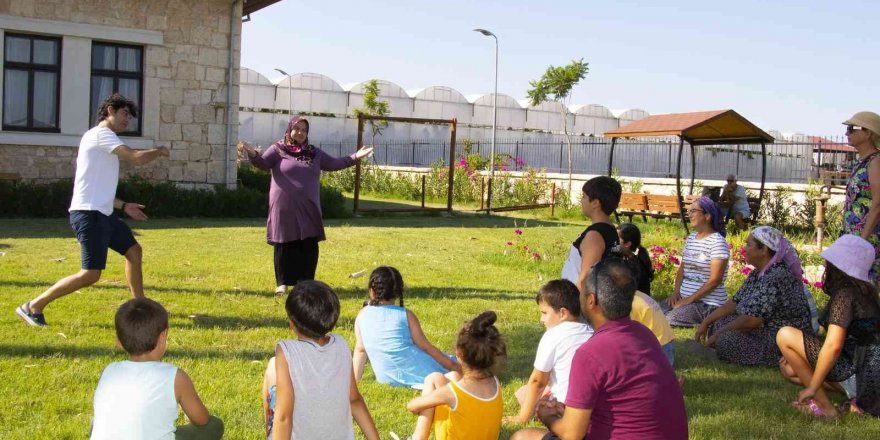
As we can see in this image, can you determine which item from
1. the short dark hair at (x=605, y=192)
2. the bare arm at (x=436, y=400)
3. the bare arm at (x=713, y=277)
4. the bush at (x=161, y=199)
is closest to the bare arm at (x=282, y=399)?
the bare arm at (x=436, y=400)

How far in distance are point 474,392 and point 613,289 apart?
946 mm

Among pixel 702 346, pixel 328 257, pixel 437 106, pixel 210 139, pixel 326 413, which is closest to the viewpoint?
pixel 326 413

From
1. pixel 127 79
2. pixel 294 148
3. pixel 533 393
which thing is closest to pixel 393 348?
pixel 533 393

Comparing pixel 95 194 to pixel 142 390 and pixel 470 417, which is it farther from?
pixel 470 417

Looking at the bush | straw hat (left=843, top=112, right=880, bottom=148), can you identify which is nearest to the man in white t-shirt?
straw hat (left=843, top=112, right=880, bottom=148)

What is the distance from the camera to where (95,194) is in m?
7.00

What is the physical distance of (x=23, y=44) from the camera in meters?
16.6

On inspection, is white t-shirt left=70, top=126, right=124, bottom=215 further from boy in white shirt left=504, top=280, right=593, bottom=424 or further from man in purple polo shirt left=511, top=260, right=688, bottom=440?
man in purple polo shirt left=511, top=260, right=688, bottom=440

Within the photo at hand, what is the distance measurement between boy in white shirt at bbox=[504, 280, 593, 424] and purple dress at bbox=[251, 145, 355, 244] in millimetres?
4406

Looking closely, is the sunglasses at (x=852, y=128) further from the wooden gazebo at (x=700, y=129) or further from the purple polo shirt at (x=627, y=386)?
the wooden gazebo at (x=700, y=129)

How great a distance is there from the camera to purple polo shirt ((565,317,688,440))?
3363 mm

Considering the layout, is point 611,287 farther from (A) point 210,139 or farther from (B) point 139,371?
(A) point 210,139

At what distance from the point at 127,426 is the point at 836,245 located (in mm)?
3962

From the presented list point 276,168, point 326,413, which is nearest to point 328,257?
point 276,168
